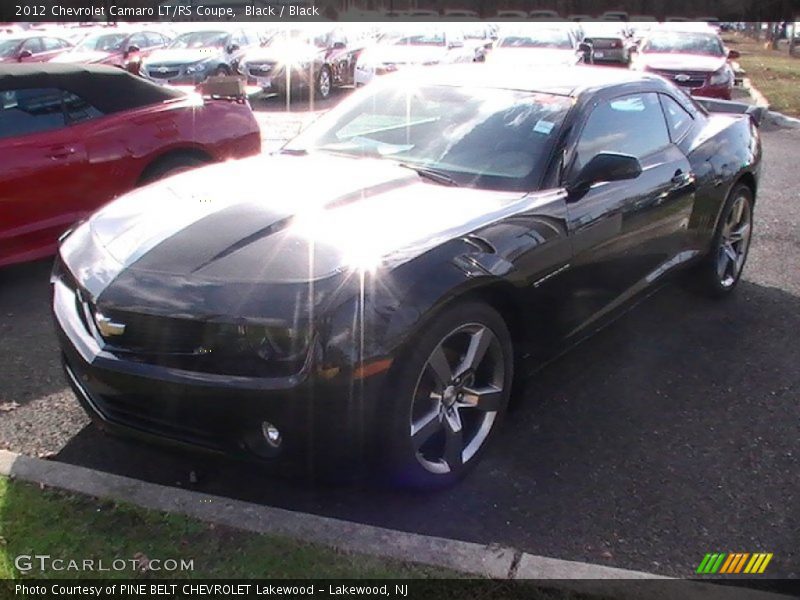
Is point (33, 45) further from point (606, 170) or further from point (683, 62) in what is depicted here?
point (606, 170)

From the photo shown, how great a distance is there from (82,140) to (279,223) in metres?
3.04

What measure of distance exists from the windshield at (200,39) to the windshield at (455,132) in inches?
600

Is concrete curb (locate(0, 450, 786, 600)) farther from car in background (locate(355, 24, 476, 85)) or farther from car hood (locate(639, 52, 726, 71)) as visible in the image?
car hood (locate(639, 52, 726, 71))

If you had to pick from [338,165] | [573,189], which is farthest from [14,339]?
[573,189]

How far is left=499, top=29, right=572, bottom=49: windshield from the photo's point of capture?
17906mm

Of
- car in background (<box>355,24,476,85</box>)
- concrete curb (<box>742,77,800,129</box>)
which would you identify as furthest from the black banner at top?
concrete curb (<box>742,77,800,129</box>)

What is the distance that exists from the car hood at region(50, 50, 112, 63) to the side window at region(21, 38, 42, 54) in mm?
471

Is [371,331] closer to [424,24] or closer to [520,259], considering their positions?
[520,259]

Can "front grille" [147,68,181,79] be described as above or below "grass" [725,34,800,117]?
below

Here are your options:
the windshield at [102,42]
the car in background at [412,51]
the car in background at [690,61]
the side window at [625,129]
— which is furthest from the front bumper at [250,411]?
the windshield at [102,42]

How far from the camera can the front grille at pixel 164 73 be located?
17047mm

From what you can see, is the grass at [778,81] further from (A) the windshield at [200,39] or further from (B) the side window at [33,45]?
(B) the side window at [33,45]

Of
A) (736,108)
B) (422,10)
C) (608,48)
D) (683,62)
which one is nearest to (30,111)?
(736,108)

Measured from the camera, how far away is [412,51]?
17188 millimetres
